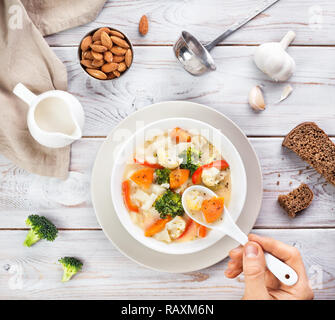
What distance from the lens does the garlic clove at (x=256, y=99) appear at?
193 cm

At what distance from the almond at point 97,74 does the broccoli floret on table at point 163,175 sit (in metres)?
0.55

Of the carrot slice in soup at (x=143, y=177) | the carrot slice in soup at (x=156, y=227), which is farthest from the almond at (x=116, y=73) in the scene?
the carrot slice in soup at (x=156, y=227)

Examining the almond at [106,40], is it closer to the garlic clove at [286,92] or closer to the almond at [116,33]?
the almond at [116,33]

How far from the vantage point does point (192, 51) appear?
6.15ft

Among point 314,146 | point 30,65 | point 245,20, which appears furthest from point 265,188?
point 30,65

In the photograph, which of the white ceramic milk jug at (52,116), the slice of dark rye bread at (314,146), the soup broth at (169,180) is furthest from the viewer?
the slice of dark rye bread at (314,146)

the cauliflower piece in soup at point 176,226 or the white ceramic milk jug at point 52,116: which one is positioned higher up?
the white ceramic milk jug at point 52,116

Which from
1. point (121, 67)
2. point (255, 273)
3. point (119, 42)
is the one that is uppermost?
point (119, 42)

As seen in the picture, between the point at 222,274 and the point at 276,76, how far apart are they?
1112 mm

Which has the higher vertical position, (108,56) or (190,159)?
(108,56)

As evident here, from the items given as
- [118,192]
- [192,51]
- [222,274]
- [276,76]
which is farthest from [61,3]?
[222,274]

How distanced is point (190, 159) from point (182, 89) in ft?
1.38

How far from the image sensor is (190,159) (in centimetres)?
181

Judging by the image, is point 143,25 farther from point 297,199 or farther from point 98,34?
point 297,199
